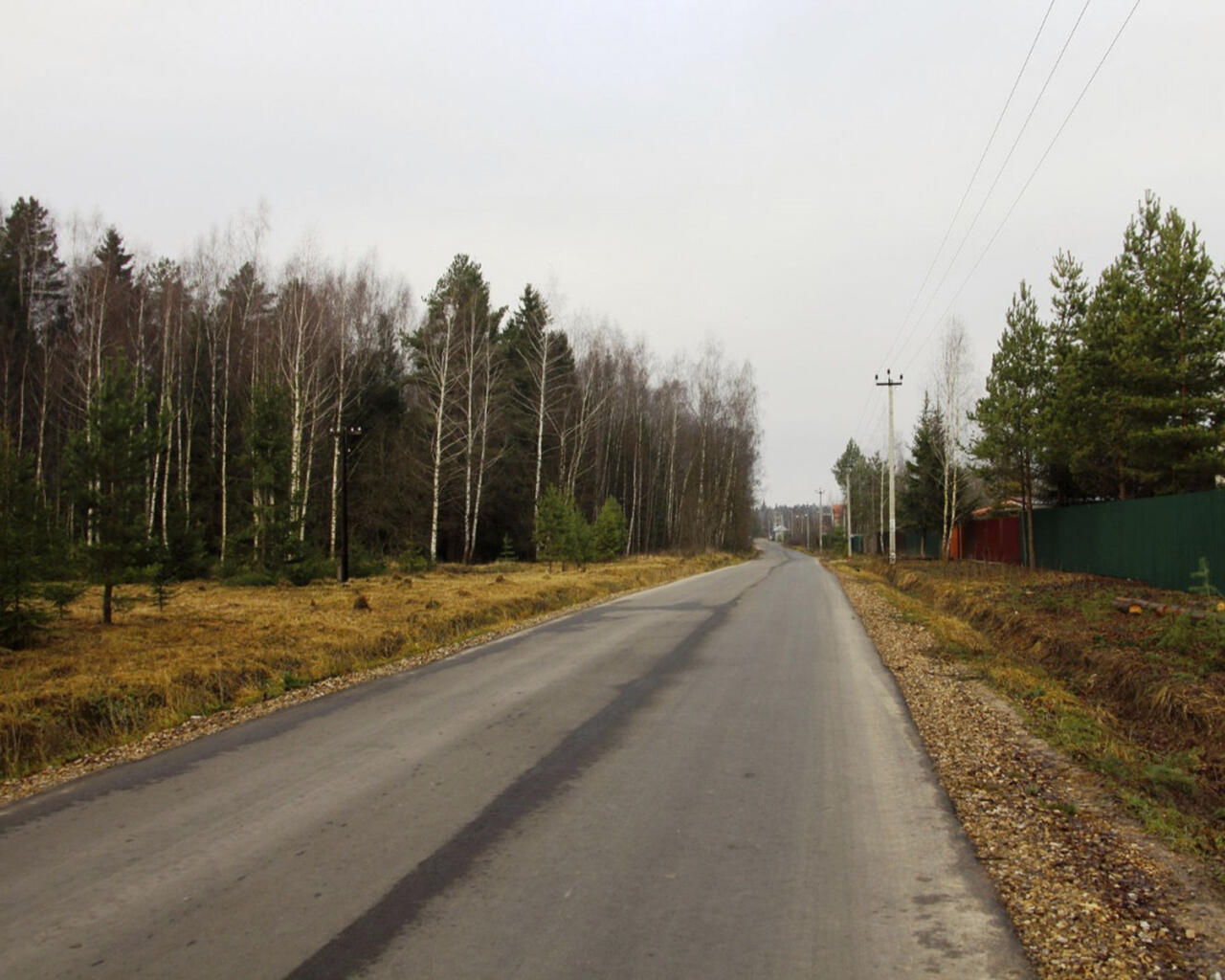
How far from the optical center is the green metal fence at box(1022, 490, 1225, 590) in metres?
15.6

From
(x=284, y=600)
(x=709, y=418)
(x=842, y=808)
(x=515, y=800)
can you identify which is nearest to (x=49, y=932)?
(x=515, y=800)

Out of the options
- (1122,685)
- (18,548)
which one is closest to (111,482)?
(18,548)

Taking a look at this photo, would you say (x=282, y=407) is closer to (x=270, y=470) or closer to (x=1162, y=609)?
(x=270, y=470)

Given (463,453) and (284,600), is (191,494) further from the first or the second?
(284,600)

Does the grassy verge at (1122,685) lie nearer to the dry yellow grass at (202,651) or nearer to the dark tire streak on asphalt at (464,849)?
the dark tire streak on asphalt at (464,849)

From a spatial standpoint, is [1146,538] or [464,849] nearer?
[464,849]

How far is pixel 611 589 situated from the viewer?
2723 centimetres

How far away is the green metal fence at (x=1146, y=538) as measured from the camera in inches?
616

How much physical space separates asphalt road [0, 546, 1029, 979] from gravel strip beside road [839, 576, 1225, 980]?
190mm

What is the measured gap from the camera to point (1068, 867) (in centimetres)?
451

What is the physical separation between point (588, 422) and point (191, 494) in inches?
826

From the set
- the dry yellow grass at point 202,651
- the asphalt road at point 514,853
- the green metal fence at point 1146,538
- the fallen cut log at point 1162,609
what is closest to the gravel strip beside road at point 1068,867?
the asphalt road at point 514,853

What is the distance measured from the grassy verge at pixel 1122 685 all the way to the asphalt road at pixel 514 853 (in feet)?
4.44

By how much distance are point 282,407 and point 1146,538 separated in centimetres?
2248
